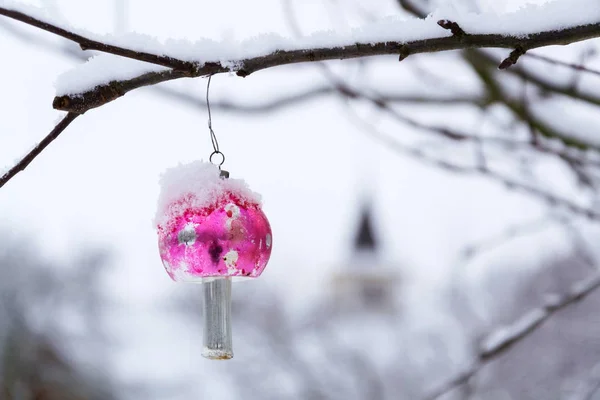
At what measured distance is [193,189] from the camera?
1065 mm

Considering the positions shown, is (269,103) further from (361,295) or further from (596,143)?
(361,295)

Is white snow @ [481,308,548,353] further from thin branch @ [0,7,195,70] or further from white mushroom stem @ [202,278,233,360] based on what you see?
thin branch @ [0,7,195,70]

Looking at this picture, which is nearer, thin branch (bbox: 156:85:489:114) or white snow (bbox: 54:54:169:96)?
white snow (bbox: 54:54:169:96)

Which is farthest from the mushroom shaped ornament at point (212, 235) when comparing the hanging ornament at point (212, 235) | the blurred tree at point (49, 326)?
the blurred tree at point (49, 326)

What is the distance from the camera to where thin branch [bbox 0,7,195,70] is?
0.80 meters

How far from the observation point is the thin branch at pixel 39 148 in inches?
35.4

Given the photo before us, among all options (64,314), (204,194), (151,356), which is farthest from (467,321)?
(204,194)

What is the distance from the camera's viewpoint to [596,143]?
2070mm

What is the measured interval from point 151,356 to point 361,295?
10.7 metres

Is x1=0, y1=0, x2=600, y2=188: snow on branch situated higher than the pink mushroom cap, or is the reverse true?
x1=0, y1=0, x2=600, y2=188: snow on branch

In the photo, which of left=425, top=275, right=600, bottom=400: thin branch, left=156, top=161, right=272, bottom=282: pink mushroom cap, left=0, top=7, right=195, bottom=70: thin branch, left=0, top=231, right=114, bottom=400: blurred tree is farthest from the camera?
left=0, top=231, right=114, bottom=400: blurred tree

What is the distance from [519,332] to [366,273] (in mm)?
20313

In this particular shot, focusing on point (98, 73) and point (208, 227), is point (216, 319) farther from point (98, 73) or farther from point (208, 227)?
point (98, 73)

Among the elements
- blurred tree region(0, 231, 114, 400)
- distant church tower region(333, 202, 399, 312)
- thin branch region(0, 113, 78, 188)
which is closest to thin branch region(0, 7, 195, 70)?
thin branch region(0, 113, 78, 188)
